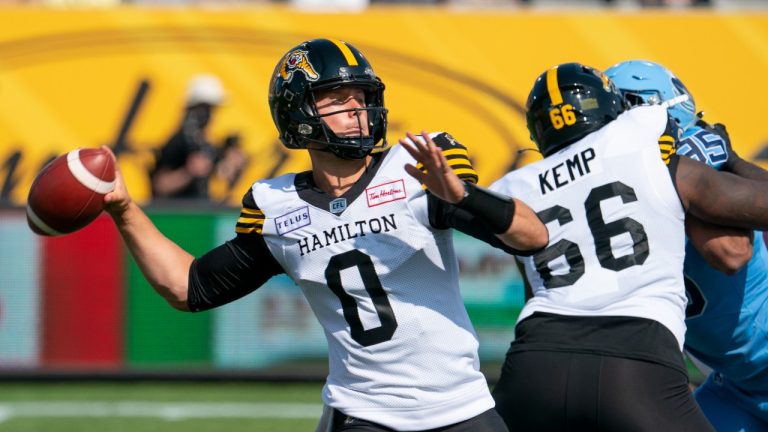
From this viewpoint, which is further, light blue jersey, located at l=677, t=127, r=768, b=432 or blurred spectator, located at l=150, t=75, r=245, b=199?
blurred spectator, located at l=150, t=75, r=245, b=199

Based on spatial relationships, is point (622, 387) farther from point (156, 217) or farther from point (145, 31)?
point (145, 31)

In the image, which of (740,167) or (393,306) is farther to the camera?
(740,167)

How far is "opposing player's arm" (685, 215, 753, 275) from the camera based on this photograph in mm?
3746

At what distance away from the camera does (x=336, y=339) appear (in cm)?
357

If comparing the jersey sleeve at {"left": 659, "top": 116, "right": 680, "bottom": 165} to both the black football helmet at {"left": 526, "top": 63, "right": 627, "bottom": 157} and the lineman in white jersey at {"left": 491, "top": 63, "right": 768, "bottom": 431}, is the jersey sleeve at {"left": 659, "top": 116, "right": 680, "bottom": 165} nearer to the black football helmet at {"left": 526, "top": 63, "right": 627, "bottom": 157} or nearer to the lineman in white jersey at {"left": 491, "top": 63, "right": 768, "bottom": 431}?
the lineman in white jersey at {"left": 491, "top": 63, "right": 768, "bottom": 431}

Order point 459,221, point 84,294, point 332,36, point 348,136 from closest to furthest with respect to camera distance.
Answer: point 459,221, point 348,136, point 84,294, point 332,36

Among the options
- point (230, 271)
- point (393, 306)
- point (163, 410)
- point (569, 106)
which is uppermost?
point (569, 106)

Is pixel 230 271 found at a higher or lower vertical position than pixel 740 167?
lower

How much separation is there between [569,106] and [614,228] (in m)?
0.50

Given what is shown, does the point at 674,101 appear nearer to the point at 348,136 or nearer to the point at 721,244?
the point at 721,244

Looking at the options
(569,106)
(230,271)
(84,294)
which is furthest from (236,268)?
(84,294)

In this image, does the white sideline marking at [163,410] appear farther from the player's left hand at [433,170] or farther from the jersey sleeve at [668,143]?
the player's left hand at [433,170]

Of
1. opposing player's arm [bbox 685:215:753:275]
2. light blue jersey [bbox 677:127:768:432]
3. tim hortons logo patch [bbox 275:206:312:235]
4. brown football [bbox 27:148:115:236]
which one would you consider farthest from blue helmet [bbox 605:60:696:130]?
brown football [bbox 27:148:115:236]

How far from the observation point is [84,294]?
8.32m
